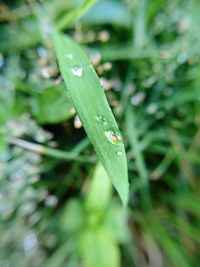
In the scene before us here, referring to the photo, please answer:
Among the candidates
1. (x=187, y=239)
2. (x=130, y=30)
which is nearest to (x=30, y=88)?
(x=130, y=30)

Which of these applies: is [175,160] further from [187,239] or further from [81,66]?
[81,66]

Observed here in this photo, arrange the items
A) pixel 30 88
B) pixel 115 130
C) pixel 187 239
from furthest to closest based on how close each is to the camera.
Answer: pixel 187 239 → pixel 30 88 → pixel 115 130

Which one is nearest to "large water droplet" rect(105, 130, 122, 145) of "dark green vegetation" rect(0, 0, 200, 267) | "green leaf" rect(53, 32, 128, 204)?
"green leaf" rect(53, 32, 128, 204)

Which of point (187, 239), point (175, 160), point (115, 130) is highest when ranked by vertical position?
point (115, 130)

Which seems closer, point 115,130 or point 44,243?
point 115,130

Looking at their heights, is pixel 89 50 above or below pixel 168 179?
above

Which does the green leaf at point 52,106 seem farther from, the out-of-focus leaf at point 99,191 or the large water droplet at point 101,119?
the large water droplet at point 101,119

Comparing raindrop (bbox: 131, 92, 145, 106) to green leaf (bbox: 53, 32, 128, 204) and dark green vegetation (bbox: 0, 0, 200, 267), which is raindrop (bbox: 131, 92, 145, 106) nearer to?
dark green vegetation (bbox: 0, 0, 200, 267)

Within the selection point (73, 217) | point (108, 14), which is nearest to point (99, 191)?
point (73, 217)
